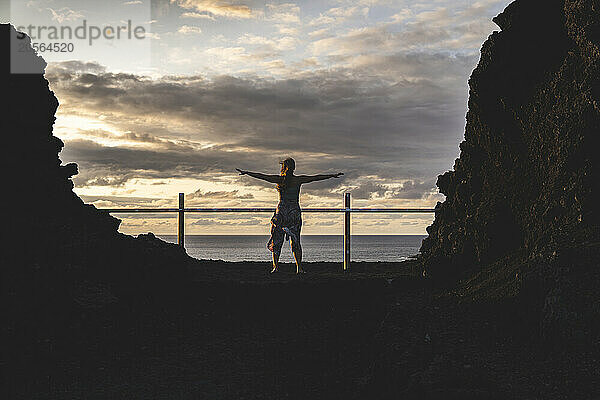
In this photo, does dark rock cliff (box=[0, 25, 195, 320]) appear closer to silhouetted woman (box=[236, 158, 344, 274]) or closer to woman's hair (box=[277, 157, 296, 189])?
silhouetted woman (box=[236, 158, 344, 274])

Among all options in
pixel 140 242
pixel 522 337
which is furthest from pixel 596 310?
pixel 140 242

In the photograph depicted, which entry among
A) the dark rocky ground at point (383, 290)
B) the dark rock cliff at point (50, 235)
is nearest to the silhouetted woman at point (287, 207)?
the dark rocky ground at point (383, 290)

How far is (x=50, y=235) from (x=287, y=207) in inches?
152

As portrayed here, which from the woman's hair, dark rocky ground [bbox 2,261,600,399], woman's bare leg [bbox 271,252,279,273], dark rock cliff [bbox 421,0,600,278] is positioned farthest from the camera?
the woman's hair

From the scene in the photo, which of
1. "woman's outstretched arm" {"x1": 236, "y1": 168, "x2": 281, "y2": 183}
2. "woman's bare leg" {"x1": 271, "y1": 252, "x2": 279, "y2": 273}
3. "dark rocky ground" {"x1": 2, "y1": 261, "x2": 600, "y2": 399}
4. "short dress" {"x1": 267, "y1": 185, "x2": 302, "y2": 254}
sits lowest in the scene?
"dark rocky ground" {"x1": 2, "y1": 261, "x2": 600, "y2": 399}

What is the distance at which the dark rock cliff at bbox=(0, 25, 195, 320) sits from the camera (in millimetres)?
8555

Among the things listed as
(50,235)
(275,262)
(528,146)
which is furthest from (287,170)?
(528,146)

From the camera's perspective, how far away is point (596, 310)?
6.24 metres

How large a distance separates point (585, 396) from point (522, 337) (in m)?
1.18

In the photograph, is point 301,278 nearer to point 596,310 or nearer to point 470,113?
point 470,113

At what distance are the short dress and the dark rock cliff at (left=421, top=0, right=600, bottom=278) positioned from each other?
2.47 meters

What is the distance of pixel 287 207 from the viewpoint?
36.6 feet

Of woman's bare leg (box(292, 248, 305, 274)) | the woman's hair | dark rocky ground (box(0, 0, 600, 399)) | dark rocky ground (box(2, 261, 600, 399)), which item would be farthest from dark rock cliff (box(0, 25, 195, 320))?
the woman's hair

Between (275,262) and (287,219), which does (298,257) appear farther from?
(287,219)
